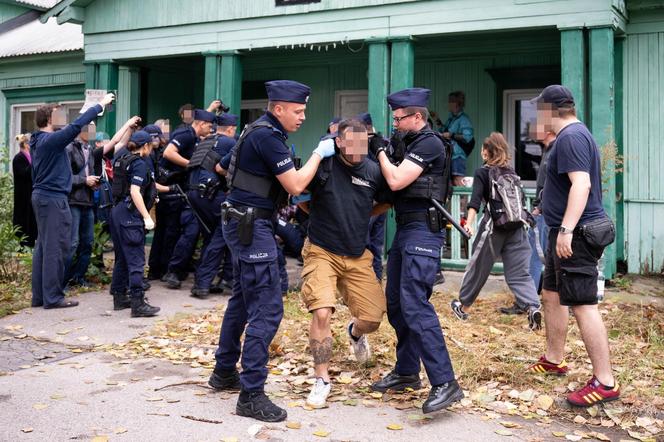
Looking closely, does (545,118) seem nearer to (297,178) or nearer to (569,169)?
(569,169)

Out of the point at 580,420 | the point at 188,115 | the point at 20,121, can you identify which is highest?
the point at 20,121

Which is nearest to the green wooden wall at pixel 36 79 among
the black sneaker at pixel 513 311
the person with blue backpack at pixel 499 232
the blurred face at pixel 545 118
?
the person with blue backpack at pixel 499 232

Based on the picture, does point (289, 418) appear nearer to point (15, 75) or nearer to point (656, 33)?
point (656, 33)

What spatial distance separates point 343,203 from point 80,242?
474 centimetres

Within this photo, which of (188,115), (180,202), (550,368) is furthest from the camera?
(188,115)

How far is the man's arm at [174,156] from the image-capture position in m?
8.50

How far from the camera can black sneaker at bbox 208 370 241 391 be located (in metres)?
4.63

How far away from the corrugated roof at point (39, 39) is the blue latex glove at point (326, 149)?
35.5ft

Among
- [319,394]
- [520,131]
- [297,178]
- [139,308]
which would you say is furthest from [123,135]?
[520,131]

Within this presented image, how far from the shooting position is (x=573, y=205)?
4.37 meters

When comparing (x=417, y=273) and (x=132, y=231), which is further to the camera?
(x=132, y=231)

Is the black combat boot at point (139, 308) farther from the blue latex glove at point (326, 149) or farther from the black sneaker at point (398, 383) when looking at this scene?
the blue latex glove at point (326, 149)

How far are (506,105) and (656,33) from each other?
2786mm

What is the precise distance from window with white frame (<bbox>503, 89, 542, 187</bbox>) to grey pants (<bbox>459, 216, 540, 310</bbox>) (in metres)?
4.76
